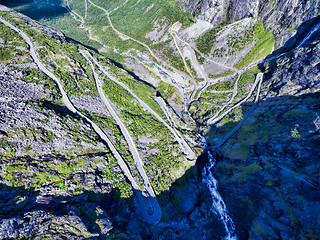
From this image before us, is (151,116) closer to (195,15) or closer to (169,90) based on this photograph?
(169,90)

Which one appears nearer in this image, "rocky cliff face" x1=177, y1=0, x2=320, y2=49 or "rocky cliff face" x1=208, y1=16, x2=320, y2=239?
"rocky cliff face" x1=208, y1=16, x2=320, y2=239

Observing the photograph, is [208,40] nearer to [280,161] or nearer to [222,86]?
[222,86]

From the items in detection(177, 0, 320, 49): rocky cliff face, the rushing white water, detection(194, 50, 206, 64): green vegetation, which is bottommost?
the rushing white water

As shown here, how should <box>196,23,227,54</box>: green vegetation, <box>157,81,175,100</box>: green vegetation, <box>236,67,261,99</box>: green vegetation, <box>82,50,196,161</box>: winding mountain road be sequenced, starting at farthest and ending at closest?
<box>196,23,227,54</box>: green vegetation → <box>157,81,175,100</box>: green vegetation → <box>236,67,261,99</box>: green vegetation → <box>82,50,196,161</box>: winding mountain road

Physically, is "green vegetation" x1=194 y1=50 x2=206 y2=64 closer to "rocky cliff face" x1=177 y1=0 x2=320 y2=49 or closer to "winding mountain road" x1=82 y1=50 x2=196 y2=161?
"rocky cliff face" x1=177 y1=0 x2=320 y2=49

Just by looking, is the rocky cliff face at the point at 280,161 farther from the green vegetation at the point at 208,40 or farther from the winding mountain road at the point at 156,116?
the green vegetation at the point at 208,40

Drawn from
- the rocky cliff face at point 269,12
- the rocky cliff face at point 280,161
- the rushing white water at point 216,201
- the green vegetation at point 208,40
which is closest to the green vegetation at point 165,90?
the rocky cliff face at point 280,161

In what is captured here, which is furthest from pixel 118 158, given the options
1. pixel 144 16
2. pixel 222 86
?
pixel 144 16

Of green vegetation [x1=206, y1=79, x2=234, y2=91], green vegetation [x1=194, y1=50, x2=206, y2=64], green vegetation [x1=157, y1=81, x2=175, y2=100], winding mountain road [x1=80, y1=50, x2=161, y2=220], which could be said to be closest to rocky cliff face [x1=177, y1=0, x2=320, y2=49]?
green vegetation [x1=194, y1=50, x2=206, y2=64]

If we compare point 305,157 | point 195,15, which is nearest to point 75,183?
point 305,157
